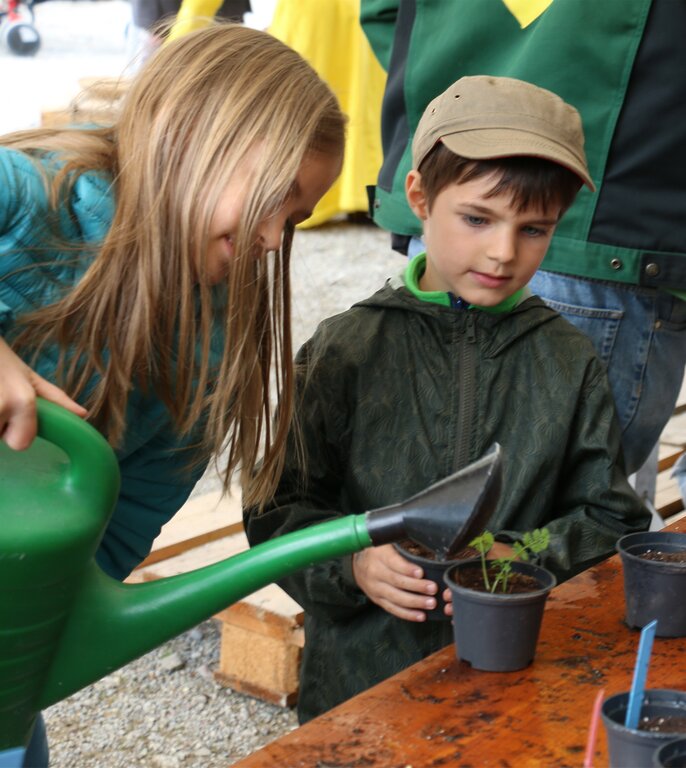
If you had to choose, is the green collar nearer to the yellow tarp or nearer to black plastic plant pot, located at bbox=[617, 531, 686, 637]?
black plastic plant pot, located at bbox=[617, 531, 686, 637]

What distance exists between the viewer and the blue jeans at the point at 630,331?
1.96 m

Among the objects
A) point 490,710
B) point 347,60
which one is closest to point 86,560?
point 490,710

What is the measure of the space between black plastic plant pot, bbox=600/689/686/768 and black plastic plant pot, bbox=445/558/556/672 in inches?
8.0

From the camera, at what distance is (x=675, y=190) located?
1930 mm

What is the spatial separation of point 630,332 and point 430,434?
1.78 feet

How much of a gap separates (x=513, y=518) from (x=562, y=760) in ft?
2.03

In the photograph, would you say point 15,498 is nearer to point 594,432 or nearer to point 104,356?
point 104,356

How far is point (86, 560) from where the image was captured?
1.01 m

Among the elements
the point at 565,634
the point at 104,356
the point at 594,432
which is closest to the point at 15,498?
the point at 104,356

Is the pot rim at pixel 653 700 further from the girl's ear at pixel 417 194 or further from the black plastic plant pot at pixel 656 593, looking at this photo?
the girl's ear at pixel 417 194

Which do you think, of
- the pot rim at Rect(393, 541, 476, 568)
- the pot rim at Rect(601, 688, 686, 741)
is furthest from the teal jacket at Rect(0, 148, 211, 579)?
the pot rim at Rect(601, 688, 686, 741)

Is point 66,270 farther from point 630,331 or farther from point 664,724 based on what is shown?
point 630,331

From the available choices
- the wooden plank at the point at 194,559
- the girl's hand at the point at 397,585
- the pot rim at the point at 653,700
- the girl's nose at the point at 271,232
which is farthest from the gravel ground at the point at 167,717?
the pot rim at the point at 653,700

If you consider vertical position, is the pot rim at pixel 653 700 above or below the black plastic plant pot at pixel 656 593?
above
